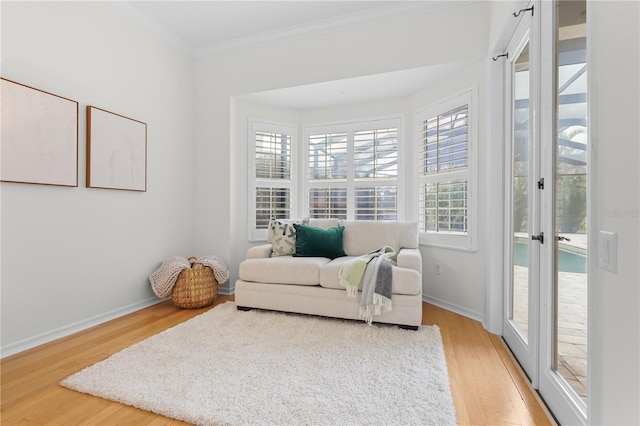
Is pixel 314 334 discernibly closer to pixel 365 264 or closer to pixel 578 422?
pixel 365 264

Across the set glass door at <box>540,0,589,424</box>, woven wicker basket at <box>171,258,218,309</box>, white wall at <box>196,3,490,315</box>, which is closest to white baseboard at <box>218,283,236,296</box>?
white wall at <box>196,3,490,315</box>

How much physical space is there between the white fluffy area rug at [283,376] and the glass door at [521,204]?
537 millimetres

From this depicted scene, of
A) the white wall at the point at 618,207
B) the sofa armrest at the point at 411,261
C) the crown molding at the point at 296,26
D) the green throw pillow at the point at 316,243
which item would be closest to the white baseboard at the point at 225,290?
the green throw pillow at the point at 316,243

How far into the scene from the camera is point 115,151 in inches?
116

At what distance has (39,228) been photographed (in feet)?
7.76

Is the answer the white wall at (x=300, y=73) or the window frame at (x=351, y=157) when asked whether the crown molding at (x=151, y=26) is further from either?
the window frame at (x=351, y=157)

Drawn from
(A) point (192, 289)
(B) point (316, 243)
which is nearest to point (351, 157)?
(B) point (316, 243)

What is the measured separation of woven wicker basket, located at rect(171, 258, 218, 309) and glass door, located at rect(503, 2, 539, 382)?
9.05 ft

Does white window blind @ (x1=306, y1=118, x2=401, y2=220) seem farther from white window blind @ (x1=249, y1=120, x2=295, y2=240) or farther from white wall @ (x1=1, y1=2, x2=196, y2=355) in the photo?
white wall @ (x1=1, y1=2, x2=196, y2=355)

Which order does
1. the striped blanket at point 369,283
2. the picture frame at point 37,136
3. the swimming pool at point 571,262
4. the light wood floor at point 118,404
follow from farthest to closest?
the striped blanket at point 369,283, the picture frame at point 37,136, the light wood floor at point 118,404, the swimming pool at point 571,262

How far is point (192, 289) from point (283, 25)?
2.99 meters

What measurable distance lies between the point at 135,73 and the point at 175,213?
→ 1.53 metres

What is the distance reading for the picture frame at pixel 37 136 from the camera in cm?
213

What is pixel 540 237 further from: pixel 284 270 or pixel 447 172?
pixel 284 270
